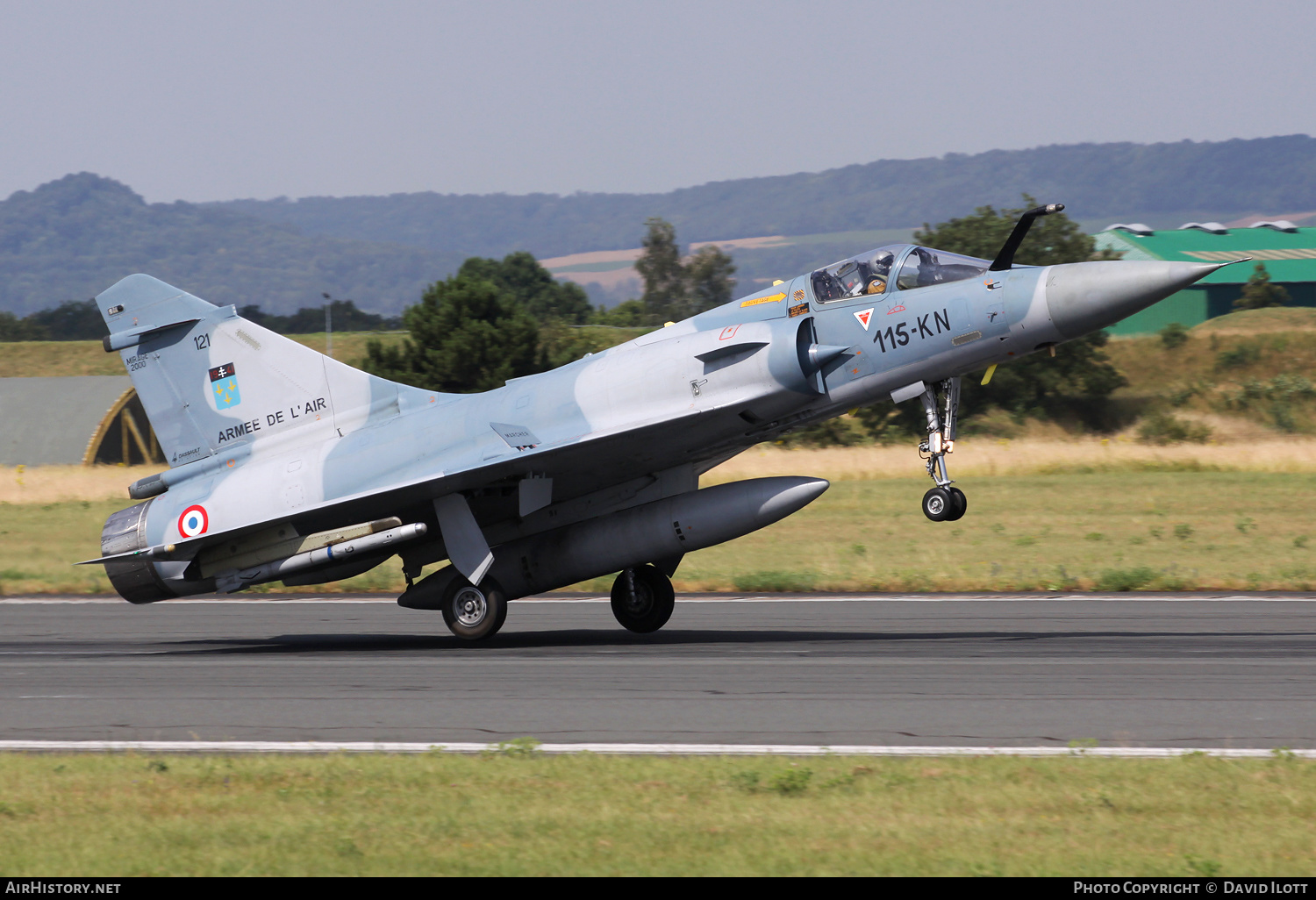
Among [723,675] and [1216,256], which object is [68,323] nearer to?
[1216,256]

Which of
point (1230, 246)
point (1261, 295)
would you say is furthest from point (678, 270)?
point (1261, 295)

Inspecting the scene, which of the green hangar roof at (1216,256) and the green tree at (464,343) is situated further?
the green hangar roof at (1216,256)

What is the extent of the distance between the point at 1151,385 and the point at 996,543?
3762 centimetres

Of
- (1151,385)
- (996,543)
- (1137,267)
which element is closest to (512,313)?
(1151,385)

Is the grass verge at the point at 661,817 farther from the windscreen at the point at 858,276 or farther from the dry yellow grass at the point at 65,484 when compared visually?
the dry yellow grass at the point at 65,484

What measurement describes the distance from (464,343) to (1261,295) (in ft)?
176

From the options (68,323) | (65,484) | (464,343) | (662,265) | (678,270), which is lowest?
(65,484)

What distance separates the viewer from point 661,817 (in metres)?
6.75

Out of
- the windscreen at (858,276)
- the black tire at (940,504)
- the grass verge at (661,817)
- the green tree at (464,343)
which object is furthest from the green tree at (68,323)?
the grass verge at (661,817)

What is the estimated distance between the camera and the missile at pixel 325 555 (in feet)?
45.7

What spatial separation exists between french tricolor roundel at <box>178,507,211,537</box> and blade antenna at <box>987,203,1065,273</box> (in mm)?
8787

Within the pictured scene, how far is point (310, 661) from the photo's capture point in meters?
13.3

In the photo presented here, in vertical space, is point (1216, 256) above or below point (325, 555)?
below
